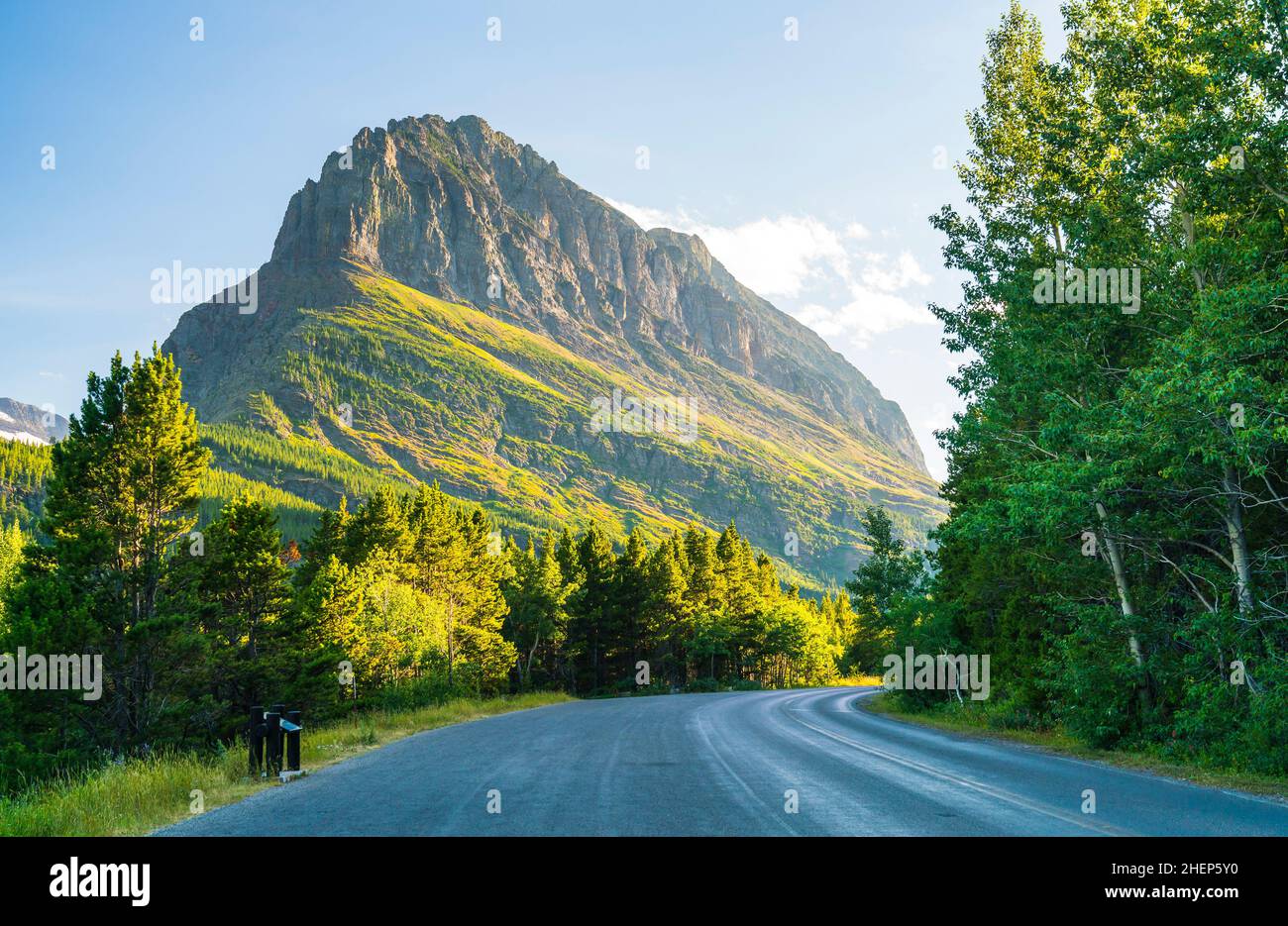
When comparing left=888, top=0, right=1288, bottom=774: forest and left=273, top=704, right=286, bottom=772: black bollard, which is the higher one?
left=888, top=0, right=1288, bottom=774: forest

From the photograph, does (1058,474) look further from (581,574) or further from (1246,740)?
(581,574)

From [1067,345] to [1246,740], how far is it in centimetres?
921

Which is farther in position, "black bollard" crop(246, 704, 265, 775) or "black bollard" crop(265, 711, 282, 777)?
"black bollard" crop(265, 711, 282, 777)

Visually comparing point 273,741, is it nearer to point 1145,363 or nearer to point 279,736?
point 279,736

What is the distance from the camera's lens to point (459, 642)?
2323 inches

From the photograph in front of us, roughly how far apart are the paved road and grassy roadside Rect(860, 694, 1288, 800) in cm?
63

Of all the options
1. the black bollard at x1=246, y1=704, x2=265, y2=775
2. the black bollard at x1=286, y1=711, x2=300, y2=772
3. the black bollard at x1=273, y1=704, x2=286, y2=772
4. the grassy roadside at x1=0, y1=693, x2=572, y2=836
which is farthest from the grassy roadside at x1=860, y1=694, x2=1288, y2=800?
the black bollard at x1=246, y1=704, x2=265, y2=775

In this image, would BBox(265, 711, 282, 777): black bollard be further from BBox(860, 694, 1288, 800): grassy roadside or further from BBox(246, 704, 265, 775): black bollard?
BBox(860, 694, 1288, 800): grassy roadside

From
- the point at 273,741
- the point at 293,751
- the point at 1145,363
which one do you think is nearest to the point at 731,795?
the point at 293,751

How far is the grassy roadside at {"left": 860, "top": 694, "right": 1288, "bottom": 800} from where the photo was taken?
11.6 m

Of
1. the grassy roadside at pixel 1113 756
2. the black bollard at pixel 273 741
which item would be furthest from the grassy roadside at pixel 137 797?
the grassy roadside at pixel 1113 756

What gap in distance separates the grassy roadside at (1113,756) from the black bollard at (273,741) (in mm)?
14976

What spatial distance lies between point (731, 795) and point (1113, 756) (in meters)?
10.2

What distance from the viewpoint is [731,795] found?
1020cm
